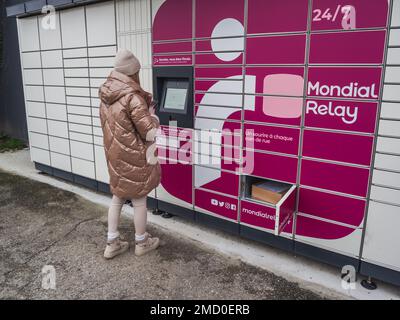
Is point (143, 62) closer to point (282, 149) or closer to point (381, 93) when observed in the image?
point (282, 149)

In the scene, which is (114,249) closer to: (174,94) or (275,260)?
(275,260)

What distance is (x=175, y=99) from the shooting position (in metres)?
3.37

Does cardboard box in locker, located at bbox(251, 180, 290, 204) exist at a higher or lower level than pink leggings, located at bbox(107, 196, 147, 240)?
higher

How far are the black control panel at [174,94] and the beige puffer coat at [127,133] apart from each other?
0.58m

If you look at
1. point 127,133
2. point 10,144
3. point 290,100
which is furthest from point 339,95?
point 10,144

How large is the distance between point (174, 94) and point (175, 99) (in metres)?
0.05

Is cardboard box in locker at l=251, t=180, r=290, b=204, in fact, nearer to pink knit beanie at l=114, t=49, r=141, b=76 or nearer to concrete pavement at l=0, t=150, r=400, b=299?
concrete pavement at l=0, t=150, r=400, b=299

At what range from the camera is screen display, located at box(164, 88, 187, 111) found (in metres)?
3.30

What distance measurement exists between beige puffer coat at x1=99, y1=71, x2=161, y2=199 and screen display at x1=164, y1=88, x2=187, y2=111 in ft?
1.97

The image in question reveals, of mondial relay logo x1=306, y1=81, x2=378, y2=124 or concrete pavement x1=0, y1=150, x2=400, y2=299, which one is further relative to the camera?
concrete pavement x1=0, y1=150, x2=400, y2=299

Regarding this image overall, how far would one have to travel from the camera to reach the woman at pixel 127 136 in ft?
8.44

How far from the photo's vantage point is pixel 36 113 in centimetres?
501

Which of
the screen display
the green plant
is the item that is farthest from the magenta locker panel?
the green plant

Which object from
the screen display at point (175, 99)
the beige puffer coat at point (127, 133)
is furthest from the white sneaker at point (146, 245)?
the screen display at point (175, 99)
